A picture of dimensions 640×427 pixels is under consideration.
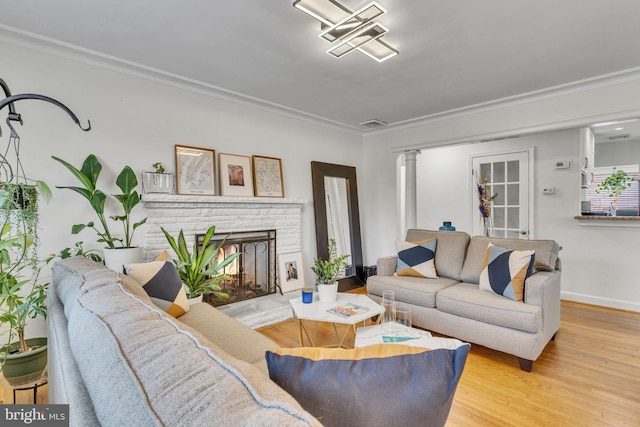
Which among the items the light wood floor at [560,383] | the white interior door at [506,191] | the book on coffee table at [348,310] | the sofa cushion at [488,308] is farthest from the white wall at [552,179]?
the book on coffee table at [348,310]

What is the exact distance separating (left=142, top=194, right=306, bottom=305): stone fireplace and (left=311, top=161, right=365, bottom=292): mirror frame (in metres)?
0.34

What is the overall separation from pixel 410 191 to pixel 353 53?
2574 millimetres

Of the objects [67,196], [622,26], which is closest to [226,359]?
[67,196]

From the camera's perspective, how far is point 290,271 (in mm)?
3812

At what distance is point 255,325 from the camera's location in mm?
3141

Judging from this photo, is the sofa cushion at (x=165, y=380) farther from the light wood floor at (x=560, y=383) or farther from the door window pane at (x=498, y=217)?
the door window pane at (x=498, y=217)

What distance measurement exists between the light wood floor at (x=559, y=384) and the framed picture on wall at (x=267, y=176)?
1.60 meters

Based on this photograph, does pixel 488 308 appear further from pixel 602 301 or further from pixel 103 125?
pixel 103 125

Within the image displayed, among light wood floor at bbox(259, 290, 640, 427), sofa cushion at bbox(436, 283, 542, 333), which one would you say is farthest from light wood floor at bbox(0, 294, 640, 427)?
sofa cushion at bbox(436, 283, 542, 333)

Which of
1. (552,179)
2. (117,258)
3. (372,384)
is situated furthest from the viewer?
(552,179)

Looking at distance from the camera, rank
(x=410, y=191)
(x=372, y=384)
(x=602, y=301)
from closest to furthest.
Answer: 1. (x=372, y=384)
2. (x=602, y=301)
3. (x=410, y=191)

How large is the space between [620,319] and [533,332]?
1.97m

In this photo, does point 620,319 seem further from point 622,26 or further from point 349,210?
point 349,210

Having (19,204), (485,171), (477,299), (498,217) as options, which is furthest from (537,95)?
(19,204)
